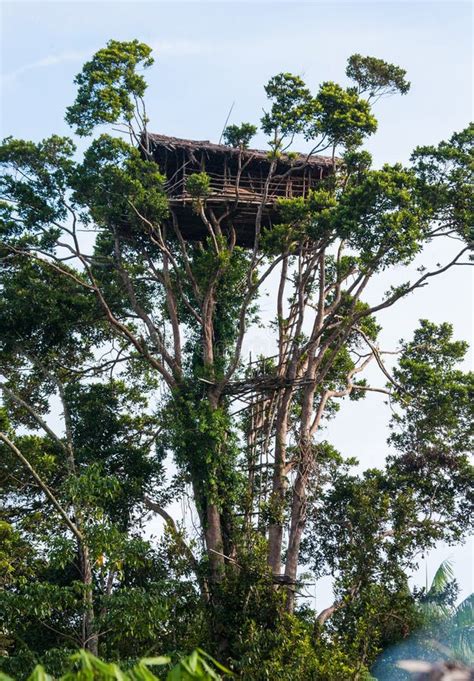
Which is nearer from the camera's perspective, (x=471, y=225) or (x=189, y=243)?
(x=471, y=225)

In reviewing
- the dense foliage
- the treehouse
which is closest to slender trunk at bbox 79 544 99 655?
the dense foliage

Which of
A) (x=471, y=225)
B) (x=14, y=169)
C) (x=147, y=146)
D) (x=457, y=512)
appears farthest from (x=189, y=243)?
(x=457, y=512)

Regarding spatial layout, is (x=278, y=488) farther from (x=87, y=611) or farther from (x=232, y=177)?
(x=87, y=611)

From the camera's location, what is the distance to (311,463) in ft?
63.3

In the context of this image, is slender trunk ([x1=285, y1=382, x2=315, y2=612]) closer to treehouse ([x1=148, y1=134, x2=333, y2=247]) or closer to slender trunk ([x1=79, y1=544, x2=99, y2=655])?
treehouse ([x1=148, y1=134, x2=333, y2=247])

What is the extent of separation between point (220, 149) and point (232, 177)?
54 cm

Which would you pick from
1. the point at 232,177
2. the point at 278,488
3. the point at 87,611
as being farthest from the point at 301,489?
the point at 87,611

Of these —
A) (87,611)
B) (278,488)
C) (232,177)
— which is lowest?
(87,611)

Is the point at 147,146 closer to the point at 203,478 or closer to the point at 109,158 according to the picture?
the point at 109,158

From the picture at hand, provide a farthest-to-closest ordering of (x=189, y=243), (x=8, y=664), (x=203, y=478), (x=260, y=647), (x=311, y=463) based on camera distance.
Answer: (x=189, y=243), (x=311, y=463), (x=203, y=478), (x=260, y=647), (x=8, y=664)

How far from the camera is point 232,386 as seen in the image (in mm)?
19109

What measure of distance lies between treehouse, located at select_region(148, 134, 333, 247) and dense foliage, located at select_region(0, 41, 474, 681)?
0.17m

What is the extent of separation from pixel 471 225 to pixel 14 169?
7.02 meters

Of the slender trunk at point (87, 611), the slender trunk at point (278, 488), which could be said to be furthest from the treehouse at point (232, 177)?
the slender trunk at point (87, 611)
